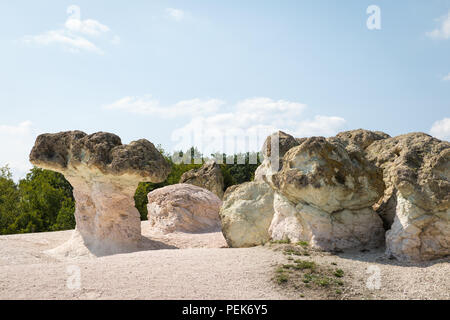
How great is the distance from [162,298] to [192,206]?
33.3 feet

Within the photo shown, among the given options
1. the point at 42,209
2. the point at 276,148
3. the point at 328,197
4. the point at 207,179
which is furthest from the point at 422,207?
the point at 42,209

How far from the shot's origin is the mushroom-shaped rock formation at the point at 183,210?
1645 cm

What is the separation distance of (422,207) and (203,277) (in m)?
4.76

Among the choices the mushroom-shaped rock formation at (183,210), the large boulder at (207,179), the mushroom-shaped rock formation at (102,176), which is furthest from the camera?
the large boulder at (207,179)

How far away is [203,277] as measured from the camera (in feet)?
25.5

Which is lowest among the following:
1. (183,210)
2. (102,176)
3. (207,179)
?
(183,210)

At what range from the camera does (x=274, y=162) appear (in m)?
11.4

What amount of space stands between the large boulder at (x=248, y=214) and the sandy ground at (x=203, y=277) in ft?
5.09

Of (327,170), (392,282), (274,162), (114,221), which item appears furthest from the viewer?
(114,221)

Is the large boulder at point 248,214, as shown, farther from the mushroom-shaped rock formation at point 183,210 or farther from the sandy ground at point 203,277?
the mushroom-shaped rock formation at point 183,210

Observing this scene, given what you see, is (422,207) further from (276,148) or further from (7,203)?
(7,203)

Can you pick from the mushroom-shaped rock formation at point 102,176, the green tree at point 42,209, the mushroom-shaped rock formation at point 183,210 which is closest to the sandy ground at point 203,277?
the mushroom-shaped rock formation at point 102,176
